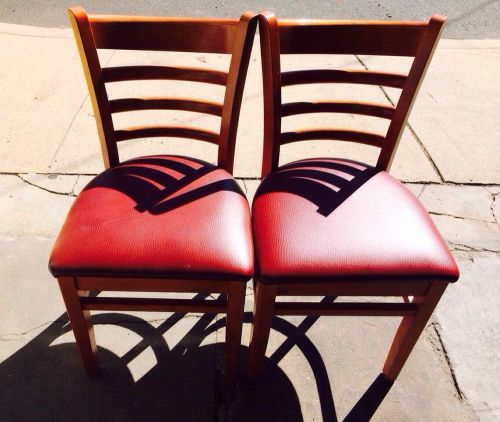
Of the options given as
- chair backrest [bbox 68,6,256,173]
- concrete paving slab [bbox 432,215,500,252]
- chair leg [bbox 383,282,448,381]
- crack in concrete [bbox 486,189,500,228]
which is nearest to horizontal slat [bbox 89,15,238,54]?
chair backrest [bbox 68,6,256,173]

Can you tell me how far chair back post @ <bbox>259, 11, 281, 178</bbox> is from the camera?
1.35 m

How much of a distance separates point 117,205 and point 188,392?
2.28ft

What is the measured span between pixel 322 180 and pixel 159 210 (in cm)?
55

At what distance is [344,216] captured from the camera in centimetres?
136

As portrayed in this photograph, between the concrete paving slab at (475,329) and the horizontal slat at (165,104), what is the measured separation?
4.05 ft

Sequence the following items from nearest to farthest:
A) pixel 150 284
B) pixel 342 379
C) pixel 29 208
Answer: pixel 150 284 < pixel 342 379 < pixel 29 208

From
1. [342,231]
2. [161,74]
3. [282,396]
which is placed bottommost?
[282,396]

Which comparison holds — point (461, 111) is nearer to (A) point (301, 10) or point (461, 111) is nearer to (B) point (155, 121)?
(B) point (155, 121)

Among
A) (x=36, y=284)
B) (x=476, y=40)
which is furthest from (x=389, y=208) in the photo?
Answer: (x=476, y=40)

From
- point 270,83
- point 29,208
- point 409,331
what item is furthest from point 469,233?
point 29,208

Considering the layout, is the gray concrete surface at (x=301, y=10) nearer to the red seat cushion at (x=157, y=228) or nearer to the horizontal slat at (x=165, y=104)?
the horizontal slat at (x=165, y=104)

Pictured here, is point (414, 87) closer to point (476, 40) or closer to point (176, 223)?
point (176, 223)

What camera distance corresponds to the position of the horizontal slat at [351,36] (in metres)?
1.38

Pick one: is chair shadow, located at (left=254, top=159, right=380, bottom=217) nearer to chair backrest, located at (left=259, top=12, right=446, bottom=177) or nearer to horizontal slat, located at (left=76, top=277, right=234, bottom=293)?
chair backrest, located at (left=259, top=12, right=446, bottom=177)
